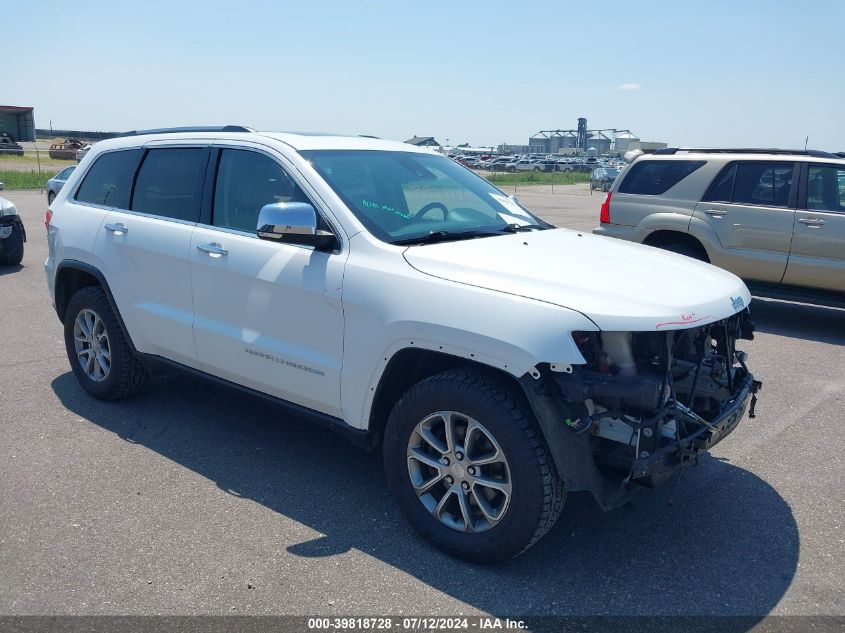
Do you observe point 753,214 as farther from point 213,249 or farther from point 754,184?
point 213,249

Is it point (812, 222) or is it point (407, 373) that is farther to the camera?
point (812, 222)

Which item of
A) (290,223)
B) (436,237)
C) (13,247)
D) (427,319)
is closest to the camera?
(427,319)

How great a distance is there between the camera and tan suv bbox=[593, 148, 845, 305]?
8.05m

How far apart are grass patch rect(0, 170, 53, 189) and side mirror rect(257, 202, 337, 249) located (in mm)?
29482

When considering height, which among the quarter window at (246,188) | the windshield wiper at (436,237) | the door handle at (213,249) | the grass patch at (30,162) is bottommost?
the door handle at (213,249)

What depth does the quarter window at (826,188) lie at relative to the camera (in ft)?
26.3

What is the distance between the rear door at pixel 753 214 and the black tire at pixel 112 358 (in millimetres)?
6311

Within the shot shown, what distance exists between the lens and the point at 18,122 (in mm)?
60094

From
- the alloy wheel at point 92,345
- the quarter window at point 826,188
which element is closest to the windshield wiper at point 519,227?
the alloy wheel at point 92,345

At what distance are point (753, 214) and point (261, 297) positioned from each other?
20.6 feet

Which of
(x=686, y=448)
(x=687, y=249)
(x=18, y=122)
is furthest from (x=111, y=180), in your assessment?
(x=18, y=122)

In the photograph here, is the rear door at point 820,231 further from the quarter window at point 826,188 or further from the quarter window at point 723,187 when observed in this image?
the quarter window at point 723,187

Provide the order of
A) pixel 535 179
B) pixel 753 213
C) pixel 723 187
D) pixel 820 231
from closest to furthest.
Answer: pixel 820 231, pixel 753 213, pixel 723 187, pixel 535 179

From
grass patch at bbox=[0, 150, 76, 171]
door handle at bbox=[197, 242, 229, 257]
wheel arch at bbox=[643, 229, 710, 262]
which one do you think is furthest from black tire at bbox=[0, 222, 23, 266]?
grass patch at bbox=[0, 150, 76, 171]
